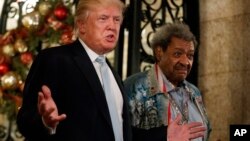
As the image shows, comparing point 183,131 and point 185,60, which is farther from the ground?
point 185,60

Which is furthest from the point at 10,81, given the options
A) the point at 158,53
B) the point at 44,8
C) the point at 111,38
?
the point at 111,38

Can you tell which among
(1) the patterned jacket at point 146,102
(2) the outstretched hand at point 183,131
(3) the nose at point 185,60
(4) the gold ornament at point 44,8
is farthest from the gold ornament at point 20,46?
(2) the outstretched hand at point 183,131

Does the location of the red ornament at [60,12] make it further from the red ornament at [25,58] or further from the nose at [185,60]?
the nose at [185,60]

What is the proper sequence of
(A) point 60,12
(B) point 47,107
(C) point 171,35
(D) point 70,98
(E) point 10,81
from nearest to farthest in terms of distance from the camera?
(B) point 47,107 < (D) point 70,98 < (C) point 171,35 < (E) point 10,81 < (A) point 60,12

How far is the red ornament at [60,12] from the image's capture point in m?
5.23

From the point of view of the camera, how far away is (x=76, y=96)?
7.27 feet

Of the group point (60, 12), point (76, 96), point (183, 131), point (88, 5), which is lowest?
point (183, 131)

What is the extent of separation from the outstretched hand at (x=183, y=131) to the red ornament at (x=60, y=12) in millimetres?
3007

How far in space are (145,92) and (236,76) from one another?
6.02 feet

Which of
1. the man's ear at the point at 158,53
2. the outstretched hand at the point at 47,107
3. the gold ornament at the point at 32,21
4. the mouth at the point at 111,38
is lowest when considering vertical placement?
the outstretched hand at the point at 47,107

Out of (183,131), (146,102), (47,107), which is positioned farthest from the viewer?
(146,102)

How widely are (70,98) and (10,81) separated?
305cm

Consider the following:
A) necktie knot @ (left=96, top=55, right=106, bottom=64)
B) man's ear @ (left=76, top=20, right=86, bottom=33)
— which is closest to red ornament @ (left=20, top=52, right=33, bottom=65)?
man's ear @ (left=76, top=20, right=86, bottom=33)

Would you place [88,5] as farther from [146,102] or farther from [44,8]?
[44,8]
